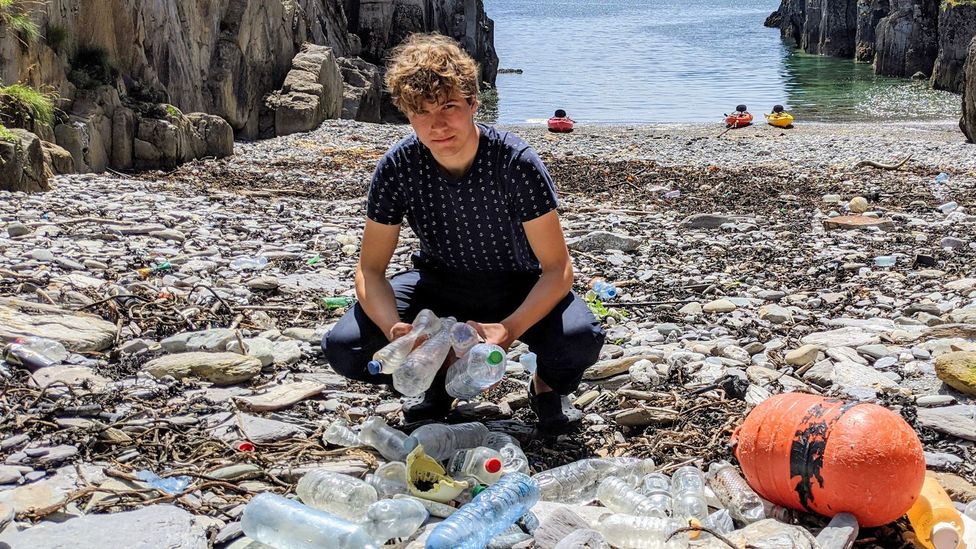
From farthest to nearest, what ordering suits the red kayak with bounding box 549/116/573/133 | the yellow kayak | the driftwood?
1. the yellow kayak
2. the red kayak with bounding box 549/116/573/133
3. the driftwood

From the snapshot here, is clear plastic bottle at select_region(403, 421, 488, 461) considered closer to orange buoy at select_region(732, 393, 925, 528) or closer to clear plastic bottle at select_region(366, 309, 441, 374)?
clear plastic bottle at select_region(366, 309, 441, 374)

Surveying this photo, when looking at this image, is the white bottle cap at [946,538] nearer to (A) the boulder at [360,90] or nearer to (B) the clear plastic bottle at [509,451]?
(B) the clear plastic bottle at [509,451]

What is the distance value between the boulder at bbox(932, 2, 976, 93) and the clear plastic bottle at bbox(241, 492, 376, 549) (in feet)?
136

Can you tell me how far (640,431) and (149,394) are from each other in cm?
219

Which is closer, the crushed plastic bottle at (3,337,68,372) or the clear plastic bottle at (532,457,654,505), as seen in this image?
the clear plastic bottle at (532,457,654,505)

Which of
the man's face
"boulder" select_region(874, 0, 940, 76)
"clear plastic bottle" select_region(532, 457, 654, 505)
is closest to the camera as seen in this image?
Answer: "clear plastic bottle" select_region(532, 457, 654, 505)

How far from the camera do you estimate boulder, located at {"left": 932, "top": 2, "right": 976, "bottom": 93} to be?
3884 cm

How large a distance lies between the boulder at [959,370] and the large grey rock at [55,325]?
13.4 feet

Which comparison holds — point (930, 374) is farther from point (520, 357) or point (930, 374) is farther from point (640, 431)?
point (520, 357)

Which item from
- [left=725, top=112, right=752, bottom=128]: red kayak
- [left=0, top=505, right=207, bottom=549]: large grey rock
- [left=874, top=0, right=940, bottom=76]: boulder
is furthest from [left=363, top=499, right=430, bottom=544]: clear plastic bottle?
[left=874, top=0, right=940, bottom=76]: boulder

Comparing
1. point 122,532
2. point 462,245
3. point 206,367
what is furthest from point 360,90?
point 122,532

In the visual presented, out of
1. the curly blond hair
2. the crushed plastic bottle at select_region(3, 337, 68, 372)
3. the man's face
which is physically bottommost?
the crushed plastic bottle at select_region(3, 337, 68, 372)

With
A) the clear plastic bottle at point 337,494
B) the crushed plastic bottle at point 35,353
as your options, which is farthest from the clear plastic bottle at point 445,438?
the crushed plastic bottle at point 35,353

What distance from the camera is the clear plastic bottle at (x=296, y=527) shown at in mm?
2770
